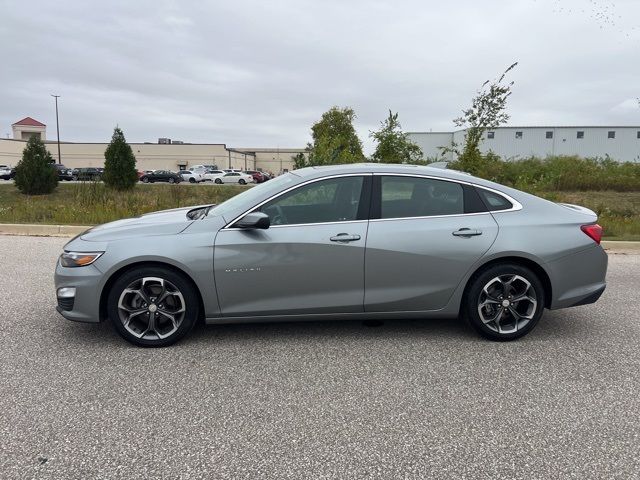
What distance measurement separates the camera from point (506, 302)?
4.01 metres

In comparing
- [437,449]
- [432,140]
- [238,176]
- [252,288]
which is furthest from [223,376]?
[432,140]

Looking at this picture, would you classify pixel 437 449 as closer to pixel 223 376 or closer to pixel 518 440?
pixel 518 440

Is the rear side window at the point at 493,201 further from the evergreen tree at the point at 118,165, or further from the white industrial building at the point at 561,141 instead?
the white industrial building at the point at 561,141

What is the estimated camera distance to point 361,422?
2805 mm

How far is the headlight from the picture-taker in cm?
371

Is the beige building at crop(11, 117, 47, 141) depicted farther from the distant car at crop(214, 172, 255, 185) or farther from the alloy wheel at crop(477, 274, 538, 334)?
the alloy wheel at crop(477, 274, 538, 334)

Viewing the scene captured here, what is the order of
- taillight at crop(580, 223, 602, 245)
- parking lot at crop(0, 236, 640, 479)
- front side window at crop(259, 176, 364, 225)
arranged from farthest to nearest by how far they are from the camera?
taillight at crop(580, 223, 602, 245), front side window at crop(259, 176, 364, 225), parking lot at crop(0, 236, 640, 479)

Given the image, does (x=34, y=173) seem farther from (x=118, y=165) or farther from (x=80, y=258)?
(x=80, y=258)

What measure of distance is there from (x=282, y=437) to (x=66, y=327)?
278 centimetres

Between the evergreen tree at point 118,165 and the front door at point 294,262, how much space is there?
2684 cm

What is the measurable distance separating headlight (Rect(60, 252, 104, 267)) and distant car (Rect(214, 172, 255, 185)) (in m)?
47.8

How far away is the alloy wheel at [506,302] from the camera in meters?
3.98

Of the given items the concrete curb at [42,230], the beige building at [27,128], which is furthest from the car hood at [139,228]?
the beige building at [27,128]

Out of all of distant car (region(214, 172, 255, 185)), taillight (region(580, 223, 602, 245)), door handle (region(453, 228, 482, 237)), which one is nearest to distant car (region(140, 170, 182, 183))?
distant car (region(214, 172, 255, 185))
